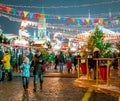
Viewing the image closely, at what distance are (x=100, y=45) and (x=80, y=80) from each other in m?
10.5

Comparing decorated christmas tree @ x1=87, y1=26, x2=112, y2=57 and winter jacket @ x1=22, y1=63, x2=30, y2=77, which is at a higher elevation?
decorated christmas tree @ x1=87, y1=26, x2=112, y2=57

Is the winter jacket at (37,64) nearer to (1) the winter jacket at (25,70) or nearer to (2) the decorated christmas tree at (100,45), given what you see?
(1) the winter jacket at (25,70)

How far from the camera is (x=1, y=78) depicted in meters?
20.8

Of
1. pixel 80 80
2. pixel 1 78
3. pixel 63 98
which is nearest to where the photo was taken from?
pixel 63 98

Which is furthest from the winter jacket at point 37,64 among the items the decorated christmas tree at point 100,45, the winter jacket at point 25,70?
the decorated christmas tree at point 100,45

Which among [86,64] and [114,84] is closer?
[114,84]

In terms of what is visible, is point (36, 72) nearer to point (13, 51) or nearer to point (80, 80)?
point (80, 80)

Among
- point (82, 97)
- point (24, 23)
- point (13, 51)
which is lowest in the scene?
point (82, 97)

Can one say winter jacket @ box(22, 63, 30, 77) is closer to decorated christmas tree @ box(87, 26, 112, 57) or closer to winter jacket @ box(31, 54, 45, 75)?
winter jacket @ box(31, 54, 45, 75)

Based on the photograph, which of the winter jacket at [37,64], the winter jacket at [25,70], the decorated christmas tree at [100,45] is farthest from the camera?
the decorated christmas tree at [100,45]

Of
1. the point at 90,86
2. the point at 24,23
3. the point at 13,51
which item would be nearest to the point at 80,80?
the point at 90,86

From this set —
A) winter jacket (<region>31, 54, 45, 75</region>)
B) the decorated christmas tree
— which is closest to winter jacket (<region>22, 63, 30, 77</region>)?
winter jacket (<region>31, 54, 45, 75</region>)

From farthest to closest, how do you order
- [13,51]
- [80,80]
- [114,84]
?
[13,51], [80,80], [114,84]

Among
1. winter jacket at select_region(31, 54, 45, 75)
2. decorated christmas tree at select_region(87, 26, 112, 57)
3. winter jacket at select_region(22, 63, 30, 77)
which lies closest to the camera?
winter jacket at select_region(31, 54, 45, 75)
